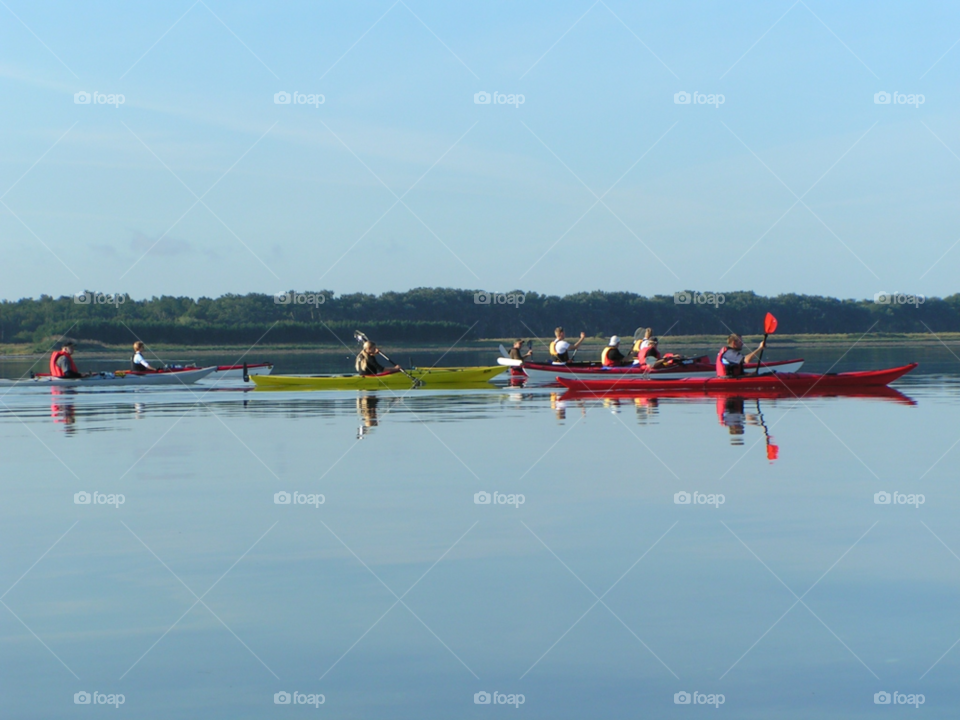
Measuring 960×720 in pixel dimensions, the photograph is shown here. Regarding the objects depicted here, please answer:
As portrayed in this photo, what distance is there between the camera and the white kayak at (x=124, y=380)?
37688 mm

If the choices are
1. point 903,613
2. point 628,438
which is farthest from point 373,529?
point 628,438

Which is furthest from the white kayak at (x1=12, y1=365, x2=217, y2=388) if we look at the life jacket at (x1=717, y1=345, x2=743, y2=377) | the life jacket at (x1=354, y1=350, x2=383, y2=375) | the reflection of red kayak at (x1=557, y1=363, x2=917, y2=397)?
the life jacket at (x1=717, y1=345, x2=743, y2=377)

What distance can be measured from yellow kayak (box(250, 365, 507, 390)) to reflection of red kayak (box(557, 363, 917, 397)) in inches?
207

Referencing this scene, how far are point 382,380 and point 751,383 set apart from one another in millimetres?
12582

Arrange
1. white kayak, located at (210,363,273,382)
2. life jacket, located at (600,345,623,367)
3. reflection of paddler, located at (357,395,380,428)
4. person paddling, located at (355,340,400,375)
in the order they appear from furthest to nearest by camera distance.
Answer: white kayak, located at (210,363,273,382)
life jacket, located at (600,345,623,367)
person paddling, located at (355,340,400,375)
reflection of paddler, located at (357,395,380,428)

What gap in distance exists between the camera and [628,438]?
2022 centimetres

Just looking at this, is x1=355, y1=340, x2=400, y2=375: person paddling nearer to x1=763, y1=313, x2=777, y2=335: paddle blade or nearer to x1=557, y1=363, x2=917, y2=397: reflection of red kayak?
x1=557, y1=363, x2=917, y2=397: reflection of red kayak

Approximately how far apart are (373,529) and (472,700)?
4909mm

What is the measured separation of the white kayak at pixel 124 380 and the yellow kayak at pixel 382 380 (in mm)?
2685

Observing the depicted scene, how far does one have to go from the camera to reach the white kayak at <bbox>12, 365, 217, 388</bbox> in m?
37.7

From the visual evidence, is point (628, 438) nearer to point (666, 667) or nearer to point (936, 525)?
point (936, 525)

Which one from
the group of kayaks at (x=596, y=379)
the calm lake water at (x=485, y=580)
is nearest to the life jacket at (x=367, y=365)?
the group of kayaks at (x=596, y=379)

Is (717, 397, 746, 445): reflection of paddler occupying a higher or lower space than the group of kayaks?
lower

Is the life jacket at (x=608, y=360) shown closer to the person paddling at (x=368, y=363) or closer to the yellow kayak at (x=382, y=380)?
the yellow kayak at (x=382, y=380)
